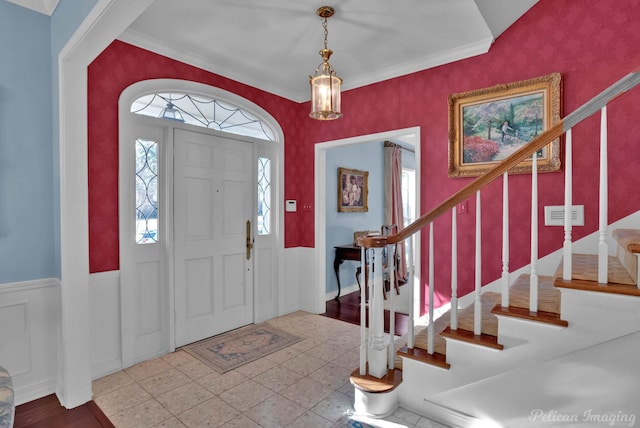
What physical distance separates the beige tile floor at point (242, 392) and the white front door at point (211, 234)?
49 centimetres

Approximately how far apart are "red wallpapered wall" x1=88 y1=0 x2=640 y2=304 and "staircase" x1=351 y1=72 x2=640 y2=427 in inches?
19.1

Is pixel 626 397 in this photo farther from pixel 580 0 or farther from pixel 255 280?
pixel 255 280

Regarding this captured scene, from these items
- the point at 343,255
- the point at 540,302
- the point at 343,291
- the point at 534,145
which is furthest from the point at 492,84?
the point at 343,291

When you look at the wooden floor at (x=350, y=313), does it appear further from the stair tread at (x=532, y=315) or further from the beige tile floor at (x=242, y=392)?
the stair tread at (x=532, y=315)

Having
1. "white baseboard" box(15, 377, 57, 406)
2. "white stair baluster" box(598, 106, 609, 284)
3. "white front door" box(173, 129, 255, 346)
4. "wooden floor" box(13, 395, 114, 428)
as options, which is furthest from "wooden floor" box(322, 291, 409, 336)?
"white baseboard" box(15, 377, 57, 406)

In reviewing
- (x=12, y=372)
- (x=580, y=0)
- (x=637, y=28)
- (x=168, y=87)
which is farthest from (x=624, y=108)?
(x=12, y=372)

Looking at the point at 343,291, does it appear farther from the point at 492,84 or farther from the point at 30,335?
the point at 30,335

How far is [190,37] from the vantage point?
2893mm

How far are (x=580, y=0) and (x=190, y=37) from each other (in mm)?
3134

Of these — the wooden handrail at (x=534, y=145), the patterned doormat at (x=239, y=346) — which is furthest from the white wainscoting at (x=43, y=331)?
the wooden handrail at (x=534, y=145)

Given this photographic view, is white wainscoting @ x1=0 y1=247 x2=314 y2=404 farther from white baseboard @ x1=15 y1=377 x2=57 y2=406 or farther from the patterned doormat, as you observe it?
the patterned doormat

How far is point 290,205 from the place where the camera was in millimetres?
4242

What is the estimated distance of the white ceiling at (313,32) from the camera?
97.9 inches

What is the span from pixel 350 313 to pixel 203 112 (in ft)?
9.70
